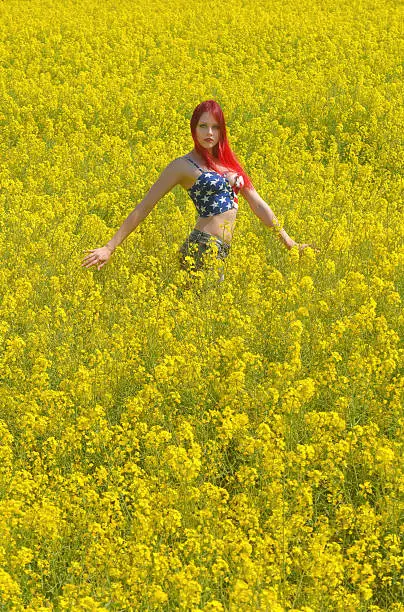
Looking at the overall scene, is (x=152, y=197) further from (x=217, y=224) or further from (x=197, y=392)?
(x=197, y=392)

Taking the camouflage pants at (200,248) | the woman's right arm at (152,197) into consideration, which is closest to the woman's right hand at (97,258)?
the woman's right arm at (152,197)

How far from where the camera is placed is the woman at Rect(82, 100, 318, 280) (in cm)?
554

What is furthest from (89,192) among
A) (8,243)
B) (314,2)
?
(314,2)

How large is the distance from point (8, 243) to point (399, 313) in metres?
2.94

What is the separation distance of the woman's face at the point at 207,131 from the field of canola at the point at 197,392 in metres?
0.76

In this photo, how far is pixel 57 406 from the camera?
410 centimetres

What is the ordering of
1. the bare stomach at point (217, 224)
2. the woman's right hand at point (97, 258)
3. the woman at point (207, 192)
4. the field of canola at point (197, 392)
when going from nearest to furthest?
1. the field of canola at point (197, 392)
2. the woman's right hand at point (97, 258)
3. the woman at point (207, 192)
4. the bare stomach at point (217, 224)

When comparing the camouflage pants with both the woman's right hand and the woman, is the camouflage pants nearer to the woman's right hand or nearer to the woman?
the woman

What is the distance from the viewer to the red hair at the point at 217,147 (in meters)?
5.38

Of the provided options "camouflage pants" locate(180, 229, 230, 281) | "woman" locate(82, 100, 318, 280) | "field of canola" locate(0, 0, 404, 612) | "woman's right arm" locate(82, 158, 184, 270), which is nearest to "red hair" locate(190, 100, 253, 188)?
"woman" locate(82, 100, 318, 280)

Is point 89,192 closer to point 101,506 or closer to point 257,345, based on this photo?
point 257,345

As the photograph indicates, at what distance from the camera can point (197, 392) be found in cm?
427

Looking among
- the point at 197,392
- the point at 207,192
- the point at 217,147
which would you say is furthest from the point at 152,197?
the point at 197,392

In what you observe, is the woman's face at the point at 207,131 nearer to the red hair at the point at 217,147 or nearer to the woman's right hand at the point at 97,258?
the red hair at the point at 217,147
